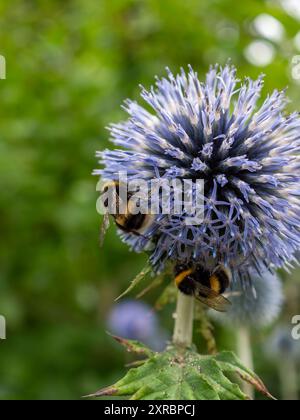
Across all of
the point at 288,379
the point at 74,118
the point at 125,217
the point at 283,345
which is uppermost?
the point at 74,118

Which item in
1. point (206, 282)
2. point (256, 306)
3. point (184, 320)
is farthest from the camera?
point (256, 306)

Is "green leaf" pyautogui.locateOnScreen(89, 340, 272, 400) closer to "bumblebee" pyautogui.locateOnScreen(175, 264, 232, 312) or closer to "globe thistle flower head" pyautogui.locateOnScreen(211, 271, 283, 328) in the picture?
"bumblebee" pyautogui.locateOnScreen(175, 264, 232, 312)

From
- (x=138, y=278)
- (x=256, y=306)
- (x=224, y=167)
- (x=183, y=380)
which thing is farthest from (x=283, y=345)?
(x=138, y=278)

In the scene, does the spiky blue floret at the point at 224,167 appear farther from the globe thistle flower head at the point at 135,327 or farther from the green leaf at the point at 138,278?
the globe thistle flower head at the point at 135,327

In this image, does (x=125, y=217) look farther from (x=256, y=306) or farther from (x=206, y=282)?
(x=256, y=306)

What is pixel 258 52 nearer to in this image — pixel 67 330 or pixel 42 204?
pixel 42 204

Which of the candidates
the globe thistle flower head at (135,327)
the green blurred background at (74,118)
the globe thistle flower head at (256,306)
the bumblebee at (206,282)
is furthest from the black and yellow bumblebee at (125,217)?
the globe thistle flower head at (135,327)

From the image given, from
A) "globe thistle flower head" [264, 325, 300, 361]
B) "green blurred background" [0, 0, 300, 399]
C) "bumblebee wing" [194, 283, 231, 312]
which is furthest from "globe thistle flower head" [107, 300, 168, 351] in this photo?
"bumblebee wing" [194, 283, 231, 312]
